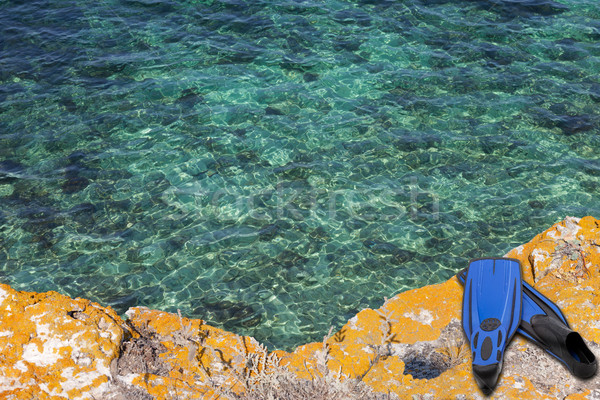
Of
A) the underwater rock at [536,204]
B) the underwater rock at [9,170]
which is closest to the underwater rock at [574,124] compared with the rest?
the underwater rock at [536,204]

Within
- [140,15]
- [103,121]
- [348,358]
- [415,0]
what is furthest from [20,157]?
[415,0]

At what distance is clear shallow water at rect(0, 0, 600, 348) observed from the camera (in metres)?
8.37

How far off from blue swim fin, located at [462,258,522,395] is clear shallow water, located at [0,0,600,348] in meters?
1.48

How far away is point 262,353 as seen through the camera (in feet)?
19.8

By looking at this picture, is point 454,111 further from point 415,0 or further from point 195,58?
point 195,58

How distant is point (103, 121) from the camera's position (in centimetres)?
1137

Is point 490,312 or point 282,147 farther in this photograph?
point 282,147

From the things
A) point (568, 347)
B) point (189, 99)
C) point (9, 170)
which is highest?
point (568, 347)

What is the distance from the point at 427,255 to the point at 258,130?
4.61 metres

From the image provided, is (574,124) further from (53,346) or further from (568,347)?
(53,346)

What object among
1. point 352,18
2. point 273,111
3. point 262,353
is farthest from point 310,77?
point 262,353

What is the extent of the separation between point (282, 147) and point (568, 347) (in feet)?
21.9

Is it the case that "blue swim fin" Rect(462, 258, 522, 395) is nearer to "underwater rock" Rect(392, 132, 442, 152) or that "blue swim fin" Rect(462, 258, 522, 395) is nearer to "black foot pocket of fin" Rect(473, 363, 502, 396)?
"black foot pocket of fin" Rect(473, 363, 502, 396)

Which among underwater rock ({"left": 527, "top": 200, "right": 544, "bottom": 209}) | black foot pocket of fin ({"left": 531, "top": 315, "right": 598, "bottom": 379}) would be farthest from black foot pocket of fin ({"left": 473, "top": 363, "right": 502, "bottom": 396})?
underwater rock ({"left": 527, "top": 200, "right": 544, "bottom": 209})
